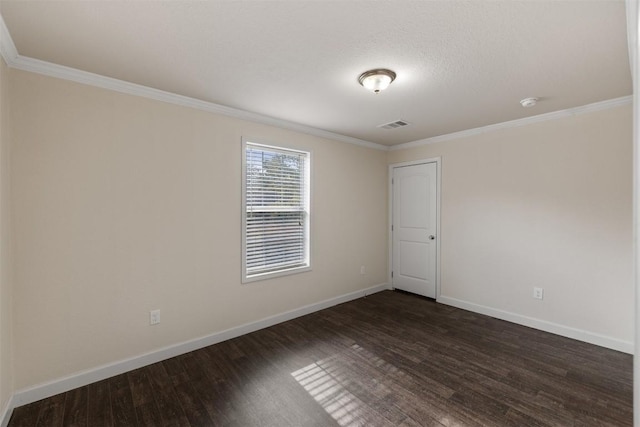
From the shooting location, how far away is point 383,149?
15.7 ft

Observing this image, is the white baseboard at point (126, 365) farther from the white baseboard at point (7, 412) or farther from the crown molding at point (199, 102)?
the crown molding at point (199, 102)

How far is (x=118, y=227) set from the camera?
238 centimetres

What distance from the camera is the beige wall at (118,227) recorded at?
2.05 m

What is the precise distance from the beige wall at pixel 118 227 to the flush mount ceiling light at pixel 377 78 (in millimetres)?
1480

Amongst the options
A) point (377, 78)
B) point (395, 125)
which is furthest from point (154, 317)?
point (395, 125)

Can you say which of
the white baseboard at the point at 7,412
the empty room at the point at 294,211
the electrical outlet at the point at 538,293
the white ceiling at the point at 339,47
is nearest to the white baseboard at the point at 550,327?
the empty room at the point at 294,211

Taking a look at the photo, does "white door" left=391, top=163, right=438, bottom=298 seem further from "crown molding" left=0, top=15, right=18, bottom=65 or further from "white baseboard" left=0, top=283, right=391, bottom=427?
"crown molding" left=0, top=15, right=18, bottom=65

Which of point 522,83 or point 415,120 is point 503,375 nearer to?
point 522,83

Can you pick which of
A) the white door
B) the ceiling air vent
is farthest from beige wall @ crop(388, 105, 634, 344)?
the ceiling air vent

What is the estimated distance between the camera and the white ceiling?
1527 millimetres

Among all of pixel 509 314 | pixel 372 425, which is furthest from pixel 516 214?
pixel 372 425

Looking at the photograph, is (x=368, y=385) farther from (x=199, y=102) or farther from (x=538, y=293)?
(x=199, y=102)

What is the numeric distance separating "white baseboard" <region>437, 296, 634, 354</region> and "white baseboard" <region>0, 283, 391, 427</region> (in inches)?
84.5

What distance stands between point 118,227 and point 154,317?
86 centimetres
